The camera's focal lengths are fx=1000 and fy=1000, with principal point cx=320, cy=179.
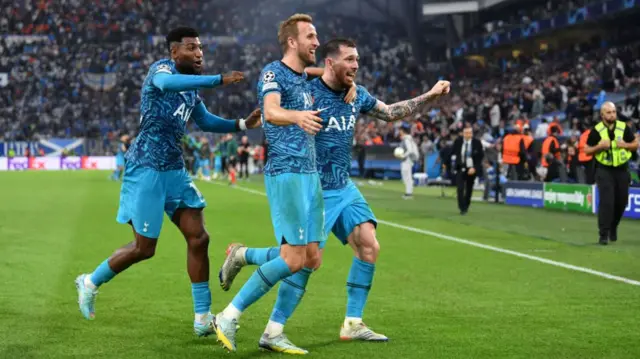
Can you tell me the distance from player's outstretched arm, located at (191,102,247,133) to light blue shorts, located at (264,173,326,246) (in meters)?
1.39

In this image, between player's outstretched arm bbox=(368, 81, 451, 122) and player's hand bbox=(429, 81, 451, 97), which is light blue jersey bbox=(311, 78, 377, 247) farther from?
player's hand bbox=(429, 81, 451, 97)

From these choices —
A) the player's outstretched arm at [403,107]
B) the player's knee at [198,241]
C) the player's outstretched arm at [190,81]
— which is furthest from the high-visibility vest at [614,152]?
the player's outstretched arm at [190,81]

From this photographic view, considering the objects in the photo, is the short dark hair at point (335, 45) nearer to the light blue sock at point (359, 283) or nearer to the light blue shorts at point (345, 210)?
the light blue shorts at point (345, 210)

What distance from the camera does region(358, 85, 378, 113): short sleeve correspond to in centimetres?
805

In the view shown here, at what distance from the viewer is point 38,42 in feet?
231

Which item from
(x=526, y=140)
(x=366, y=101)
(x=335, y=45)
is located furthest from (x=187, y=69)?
(x=526, y=140)

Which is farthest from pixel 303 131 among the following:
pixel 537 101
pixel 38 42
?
pixel 38 42

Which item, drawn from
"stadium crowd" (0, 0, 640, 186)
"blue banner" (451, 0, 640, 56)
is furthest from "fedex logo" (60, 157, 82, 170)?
"blue banner" (451, 0, 640, 56)

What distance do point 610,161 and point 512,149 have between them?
12.4 m

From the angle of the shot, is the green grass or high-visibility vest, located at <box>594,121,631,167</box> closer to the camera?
the green grass

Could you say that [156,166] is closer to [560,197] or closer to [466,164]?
[466,164]

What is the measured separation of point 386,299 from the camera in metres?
10.0

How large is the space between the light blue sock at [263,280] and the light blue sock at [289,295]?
10.5 inches

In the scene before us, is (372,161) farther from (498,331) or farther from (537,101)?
(498,331)
